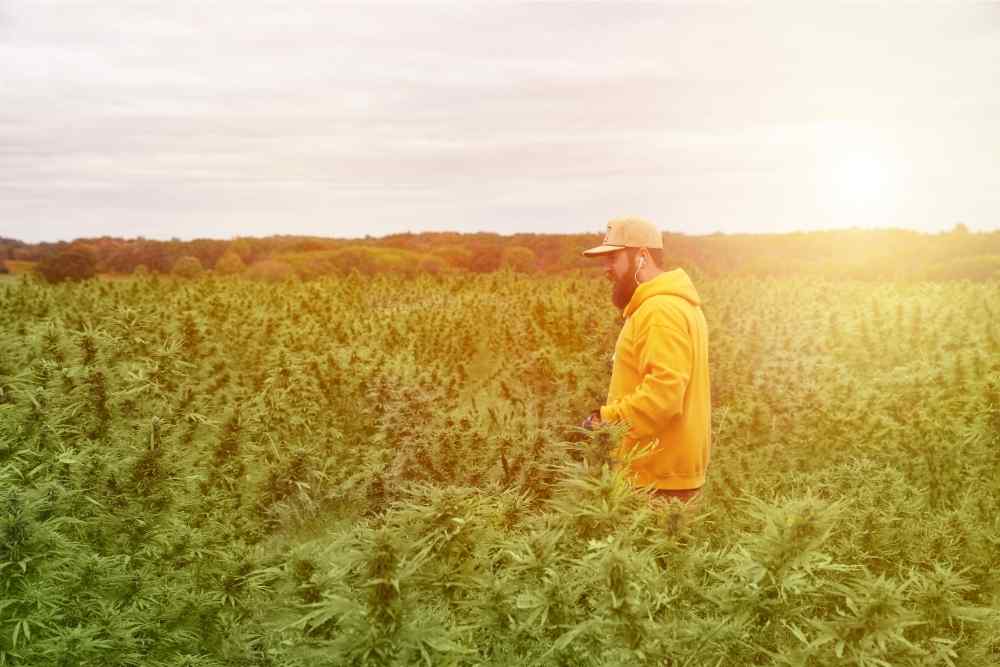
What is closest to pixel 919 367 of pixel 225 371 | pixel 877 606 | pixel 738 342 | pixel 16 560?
pixel 738 342

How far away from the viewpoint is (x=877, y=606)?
2.43 metres

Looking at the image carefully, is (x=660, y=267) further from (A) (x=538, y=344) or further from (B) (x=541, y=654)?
(A) (x=538, y=344)

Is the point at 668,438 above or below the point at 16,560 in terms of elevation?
above

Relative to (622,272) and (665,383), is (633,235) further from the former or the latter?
(665,383)

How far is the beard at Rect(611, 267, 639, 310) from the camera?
4652mm

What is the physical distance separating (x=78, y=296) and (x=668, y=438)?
11.9m

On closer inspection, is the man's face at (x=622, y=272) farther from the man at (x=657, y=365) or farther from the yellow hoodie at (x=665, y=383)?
the yellow hoodie at (x=665, y=383)

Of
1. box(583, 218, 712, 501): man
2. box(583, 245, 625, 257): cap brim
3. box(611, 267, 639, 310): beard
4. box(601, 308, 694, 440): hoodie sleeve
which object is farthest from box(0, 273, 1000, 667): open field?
box(583, 245, 625, 257): cap brim

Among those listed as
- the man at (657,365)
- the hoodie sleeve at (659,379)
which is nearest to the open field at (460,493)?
the man at (657,365)

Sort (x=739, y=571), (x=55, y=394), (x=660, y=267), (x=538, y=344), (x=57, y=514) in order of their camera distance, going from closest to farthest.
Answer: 1. (x=739, y=571)
2. (x=57, y=514)
3. (x=660, y=267)
4. (x=55, y=394)
5. (x=538, y=344)

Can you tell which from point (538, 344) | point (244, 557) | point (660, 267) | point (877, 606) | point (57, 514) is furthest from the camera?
point (538, 344)

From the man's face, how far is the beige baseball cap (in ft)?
0.16

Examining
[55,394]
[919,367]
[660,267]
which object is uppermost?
[660,267]

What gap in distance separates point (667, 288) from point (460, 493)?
212 centimetres
